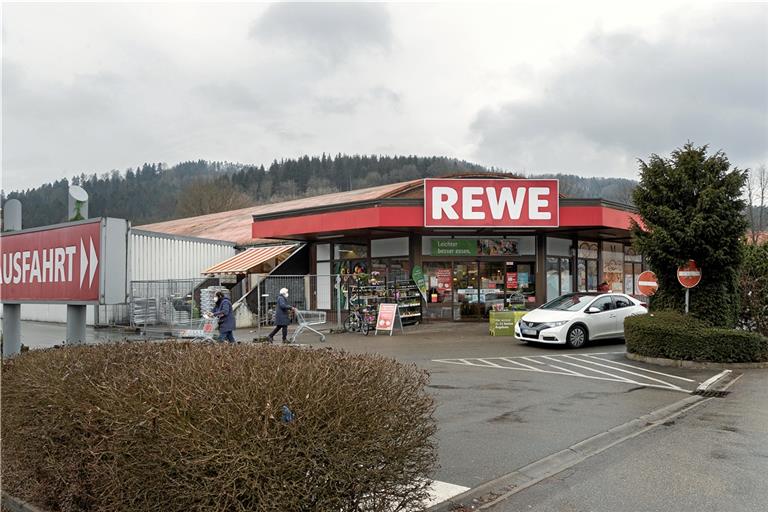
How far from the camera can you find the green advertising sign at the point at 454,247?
23453 millimetres

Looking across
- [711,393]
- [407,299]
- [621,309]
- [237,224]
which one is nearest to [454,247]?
[407,299]

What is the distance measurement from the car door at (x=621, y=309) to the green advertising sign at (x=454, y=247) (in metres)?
7.49

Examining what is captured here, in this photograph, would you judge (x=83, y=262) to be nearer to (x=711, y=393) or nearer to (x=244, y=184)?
(x=711, y=393)

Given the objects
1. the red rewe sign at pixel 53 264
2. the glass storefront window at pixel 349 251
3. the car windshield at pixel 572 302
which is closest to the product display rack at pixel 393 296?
the glass storefront window at pixel 349 251

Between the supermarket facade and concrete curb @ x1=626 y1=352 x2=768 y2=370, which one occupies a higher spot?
the supermarket facade

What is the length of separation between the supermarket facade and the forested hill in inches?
1677

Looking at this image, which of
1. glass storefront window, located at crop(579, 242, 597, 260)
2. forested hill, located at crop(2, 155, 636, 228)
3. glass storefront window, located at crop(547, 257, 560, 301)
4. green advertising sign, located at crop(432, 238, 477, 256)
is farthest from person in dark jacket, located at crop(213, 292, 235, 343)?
forested hill, located at crop(2, 155, 636, 228)

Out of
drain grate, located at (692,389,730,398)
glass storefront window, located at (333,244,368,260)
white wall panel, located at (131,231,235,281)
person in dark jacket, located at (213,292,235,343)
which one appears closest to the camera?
drain grate, located at (692,389,730,398)

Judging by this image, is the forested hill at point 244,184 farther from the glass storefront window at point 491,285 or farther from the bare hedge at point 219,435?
the bare hedge at point 219,435

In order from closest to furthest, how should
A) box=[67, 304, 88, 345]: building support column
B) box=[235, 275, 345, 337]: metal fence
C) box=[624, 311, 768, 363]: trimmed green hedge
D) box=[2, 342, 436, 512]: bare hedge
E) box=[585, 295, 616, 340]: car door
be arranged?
Answer: box=[2, 342, 436, 512]: bare hedge
box=[67, 304, 88, 345]: building support column
box=[624, 311, 768, 363]: trimmed green hedge
box=[585, 295, 616, 340]: car door
box=[235, 275, 345, 337]: metal fence

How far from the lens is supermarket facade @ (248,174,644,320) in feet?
69.0

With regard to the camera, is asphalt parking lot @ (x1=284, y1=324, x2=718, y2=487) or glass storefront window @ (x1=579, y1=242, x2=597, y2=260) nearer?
asphalt parking lot @ (x1=284, y1=324, x2=718, y2=487)

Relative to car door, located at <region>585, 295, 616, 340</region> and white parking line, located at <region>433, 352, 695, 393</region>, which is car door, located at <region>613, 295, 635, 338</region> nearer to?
car door, located at <region>585, 295, 616, 340</region>

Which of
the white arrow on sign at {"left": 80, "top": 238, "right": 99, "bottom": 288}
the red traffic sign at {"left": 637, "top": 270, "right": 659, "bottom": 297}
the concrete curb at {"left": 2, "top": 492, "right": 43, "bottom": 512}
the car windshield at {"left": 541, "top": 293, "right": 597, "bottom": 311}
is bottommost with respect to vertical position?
the concrete curb at {"left": 2, "top": 492, "right": 43, "bottom": 512}
